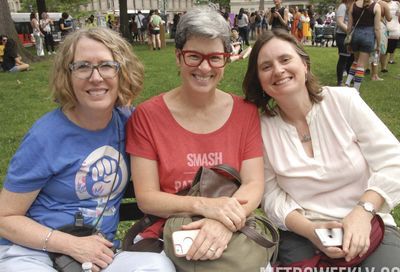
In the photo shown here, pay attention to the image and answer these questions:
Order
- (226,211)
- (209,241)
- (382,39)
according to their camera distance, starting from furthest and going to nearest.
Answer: (382,39)
(226,211)
(209,241)

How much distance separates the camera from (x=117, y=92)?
231 centimetres

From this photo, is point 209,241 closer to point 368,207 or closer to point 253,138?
point 253,138

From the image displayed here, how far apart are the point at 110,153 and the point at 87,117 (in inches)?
9.2

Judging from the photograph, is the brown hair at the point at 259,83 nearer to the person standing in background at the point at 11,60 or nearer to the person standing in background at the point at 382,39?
the person standing in background at the point at 382,39

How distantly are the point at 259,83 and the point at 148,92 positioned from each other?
6.91 metres

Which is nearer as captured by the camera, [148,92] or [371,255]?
[371,255]

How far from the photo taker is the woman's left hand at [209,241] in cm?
191

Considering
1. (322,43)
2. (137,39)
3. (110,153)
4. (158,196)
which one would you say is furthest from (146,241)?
(137,39)

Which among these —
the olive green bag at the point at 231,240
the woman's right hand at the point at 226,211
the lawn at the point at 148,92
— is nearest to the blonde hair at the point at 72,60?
Answer: the olive green bag at the point at 231,240

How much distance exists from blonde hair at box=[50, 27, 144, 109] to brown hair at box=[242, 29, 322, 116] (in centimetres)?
72

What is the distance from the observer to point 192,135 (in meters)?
2.34

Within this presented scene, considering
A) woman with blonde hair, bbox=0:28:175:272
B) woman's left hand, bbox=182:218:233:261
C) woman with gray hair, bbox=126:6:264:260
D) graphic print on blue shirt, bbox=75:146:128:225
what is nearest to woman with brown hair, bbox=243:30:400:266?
woman with gray hair, bbox=126:6:264:260

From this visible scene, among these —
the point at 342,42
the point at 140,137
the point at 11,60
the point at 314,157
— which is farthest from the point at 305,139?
the point at 11,60

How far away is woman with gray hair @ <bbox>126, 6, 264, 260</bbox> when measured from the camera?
224cm
